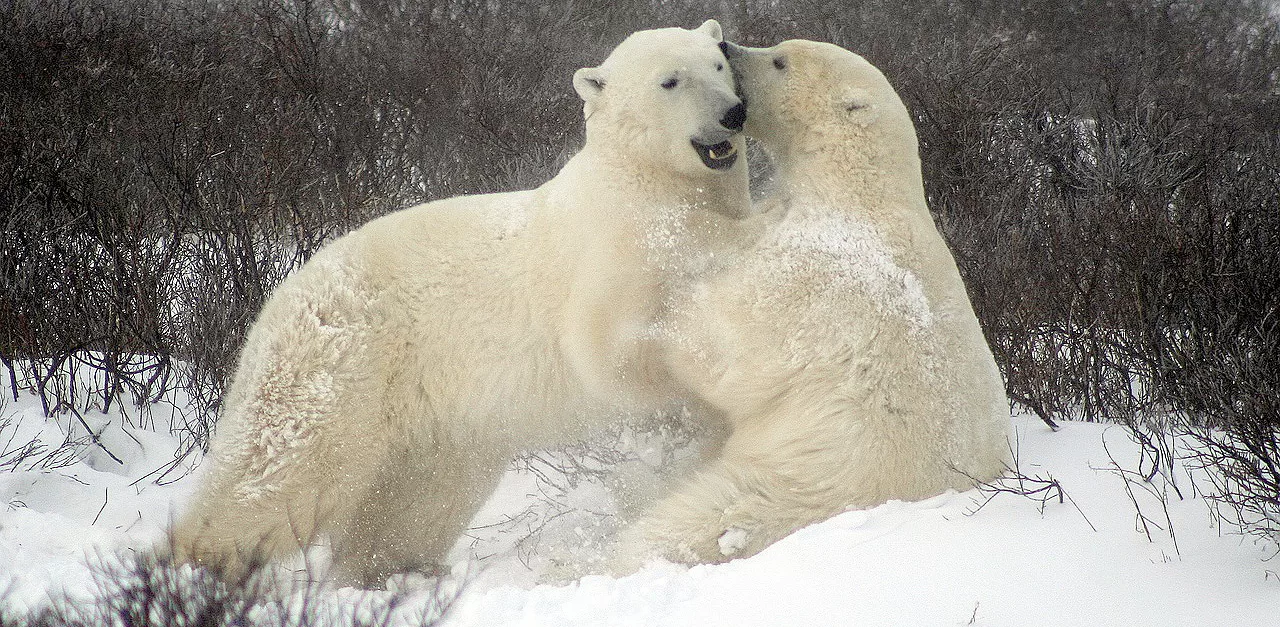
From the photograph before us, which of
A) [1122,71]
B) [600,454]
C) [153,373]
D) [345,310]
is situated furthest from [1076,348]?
[1122,71]

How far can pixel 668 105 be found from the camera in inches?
105

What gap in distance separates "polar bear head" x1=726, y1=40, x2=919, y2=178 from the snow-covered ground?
2.92 feet

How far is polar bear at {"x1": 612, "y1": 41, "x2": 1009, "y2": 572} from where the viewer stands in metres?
2.35

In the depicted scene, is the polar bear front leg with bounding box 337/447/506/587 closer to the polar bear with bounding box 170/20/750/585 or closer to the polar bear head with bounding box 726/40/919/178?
the polar bear with bounding box 170/20/750/585

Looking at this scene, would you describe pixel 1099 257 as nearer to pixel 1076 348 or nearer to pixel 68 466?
pixel 1076 348

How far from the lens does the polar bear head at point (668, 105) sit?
2631 millimetres

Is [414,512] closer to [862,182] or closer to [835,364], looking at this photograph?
[835,364]

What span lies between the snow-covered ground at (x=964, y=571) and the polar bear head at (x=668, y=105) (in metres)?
0.99

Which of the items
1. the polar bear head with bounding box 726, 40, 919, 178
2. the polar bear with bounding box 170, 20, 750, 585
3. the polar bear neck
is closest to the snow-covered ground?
the polar bear with bounding box 170, 20, 750, 585

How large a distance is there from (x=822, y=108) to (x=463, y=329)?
43.8 inches

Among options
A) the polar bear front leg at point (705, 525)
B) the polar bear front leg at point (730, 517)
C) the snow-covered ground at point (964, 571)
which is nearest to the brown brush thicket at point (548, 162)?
the snow-covered ground at point (964, 571)

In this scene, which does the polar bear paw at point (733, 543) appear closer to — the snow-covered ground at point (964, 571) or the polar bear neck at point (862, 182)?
the snow-covered ground at point (964, 571)

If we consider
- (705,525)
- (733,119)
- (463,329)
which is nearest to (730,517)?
(705,525)

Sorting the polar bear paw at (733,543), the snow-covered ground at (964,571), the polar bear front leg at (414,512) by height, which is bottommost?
the snow-covered ground at (964,571)
